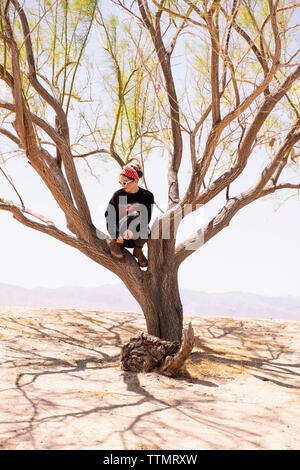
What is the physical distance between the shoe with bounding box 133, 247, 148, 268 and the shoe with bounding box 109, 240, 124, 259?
0.17 metres

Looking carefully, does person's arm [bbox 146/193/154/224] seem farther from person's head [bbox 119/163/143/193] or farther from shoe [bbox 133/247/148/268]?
shoe [bbox 133/247/148/268]

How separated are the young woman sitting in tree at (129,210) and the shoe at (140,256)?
21cm

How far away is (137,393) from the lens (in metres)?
2.78

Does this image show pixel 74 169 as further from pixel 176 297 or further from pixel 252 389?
pixel 252 389

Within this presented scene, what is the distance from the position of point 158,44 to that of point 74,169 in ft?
4.69

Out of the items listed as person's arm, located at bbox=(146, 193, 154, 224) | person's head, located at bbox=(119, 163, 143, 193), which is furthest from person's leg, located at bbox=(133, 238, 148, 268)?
Result: person's head, located at bbox=(119, 163, 143, 193)

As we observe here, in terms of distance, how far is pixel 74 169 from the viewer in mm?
4148

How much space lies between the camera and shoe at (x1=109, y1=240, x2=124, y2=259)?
3.86 meters

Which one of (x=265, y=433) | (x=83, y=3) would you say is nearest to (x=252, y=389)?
(x=265, y=433)

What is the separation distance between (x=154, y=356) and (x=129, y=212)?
47.8 inches

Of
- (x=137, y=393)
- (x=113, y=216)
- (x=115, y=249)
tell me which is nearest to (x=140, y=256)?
(x=115, y=249)

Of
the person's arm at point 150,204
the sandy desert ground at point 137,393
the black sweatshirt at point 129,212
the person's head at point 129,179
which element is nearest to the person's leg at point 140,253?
the black sweatshirt at point 129,212

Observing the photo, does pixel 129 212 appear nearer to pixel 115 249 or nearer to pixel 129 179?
pixel 129 179
